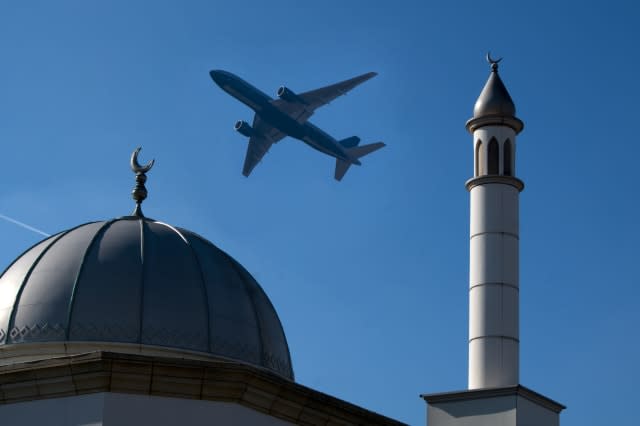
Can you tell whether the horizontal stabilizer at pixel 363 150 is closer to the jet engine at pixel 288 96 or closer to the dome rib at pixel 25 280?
the jet engine at pixel 288 96

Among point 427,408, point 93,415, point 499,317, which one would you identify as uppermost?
point 499,317

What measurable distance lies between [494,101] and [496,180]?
183 centimetres

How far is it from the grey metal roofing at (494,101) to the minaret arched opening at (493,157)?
0.65 m

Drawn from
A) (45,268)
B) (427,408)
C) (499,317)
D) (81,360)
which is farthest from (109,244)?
(499,317)

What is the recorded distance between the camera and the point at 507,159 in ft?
85.7

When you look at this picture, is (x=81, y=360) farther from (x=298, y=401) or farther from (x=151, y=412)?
(x=298, y=401)

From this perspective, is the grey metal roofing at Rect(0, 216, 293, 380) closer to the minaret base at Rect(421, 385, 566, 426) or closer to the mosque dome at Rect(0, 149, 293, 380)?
the mosque dome at Rect(0, 149, 293, 380)

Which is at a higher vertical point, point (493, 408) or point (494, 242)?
point (494, 242)

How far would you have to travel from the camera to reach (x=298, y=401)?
59.9 feet

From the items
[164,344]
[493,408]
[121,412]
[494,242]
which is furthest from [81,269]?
[494,242]

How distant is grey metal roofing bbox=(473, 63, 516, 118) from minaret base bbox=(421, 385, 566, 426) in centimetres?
671

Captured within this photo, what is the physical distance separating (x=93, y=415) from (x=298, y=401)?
3.16 metres

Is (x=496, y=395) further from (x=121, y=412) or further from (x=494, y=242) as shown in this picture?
(x=121, y=412)

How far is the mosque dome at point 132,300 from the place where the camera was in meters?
18.9
